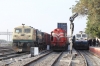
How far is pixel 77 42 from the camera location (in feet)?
145

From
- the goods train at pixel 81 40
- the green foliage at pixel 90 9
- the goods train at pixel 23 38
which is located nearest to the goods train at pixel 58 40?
the goods train at pixel 23 38

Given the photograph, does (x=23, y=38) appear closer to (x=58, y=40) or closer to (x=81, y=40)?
(x=58, y=40)

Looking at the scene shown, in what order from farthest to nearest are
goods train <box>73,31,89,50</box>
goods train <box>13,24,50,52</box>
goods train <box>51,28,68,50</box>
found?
goods train <box>73,31,89,50</box>
goods train <box>51,28,68,50</box>
goods train <box>13,24,50,52</box>

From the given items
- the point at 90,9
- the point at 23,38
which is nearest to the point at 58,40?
the point at 23,38

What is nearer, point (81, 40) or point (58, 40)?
point (58, 40)

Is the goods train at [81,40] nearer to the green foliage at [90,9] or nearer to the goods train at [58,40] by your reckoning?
the goods train at [58,40]

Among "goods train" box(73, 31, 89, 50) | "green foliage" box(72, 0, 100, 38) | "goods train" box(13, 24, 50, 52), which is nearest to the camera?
"green foliage" box(72, 0, 100, 38)

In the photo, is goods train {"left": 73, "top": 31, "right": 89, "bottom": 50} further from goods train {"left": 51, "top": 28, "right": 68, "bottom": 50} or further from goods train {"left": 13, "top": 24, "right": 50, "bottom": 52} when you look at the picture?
goods train {"left": 13, "top": 24, "right": 50, "bottom": 52}

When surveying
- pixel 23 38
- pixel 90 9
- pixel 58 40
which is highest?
pixel 90 9

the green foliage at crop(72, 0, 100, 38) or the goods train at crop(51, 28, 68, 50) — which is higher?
the green foliage at crop(72, 0, 100, 38)

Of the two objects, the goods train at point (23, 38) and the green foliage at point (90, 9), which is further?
the goods train at point (23, 38)

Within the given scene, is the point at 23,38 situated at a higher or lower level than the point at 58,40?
higher

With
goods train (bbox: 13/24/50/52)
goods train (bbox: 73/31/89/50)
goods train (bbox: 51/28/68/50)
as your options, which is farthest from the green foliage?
goods train (bbox: 73/31/89/50)

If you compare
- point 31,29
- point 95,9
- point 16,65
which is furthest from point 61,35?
point 16,65
